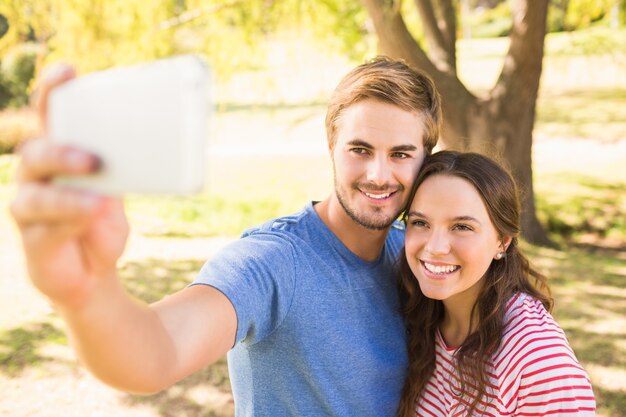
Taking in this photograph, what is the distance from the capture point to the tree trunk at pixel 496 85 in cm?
611

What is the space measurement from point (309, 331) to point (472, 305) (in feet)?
1.97

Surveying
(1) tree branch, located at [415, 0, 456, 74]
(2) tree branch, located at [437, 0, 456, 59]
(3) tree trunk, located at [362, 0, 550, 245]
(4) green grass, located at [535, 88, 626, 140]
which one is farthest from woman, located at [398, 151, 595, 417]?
(4) green grass, located at [535, 88, 626, 140]

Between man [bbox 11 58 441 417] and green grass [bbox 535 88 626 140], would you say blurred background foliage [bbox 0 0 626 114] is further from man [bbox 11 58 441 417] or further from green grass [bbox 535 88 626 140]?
green grass [bbox 535 88 626 140]

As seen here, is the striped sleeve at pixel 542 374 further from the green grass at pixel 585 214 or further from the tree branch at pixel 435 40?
the green grass at pixel 585 214

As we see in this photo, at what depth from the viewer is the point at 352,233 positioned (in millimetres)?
2053

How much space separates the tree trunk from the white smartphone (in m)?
5.36

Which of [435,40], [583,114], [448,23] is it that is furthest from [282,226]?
[583,114]

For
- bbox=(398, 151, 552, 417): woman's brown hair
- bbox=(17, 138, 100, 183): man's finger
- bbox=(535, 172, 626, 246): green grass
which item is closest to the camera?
bbox=(17, 138, 100, 183): man's finger

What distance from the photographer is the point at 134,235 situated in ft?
22.4

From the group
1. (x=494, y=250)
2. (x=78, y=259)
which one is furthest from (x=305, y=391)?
(x=78, y=259)

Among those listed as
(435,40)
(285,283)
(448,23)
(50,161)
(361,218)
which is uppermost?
(448,23)

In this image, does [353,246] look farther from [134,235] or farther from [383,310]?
[134,235]

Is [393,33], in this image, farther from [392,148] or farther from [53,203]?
[53,203]

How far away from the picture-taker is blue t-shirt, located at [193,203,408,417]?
5.67ft
